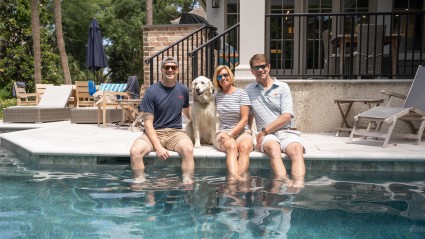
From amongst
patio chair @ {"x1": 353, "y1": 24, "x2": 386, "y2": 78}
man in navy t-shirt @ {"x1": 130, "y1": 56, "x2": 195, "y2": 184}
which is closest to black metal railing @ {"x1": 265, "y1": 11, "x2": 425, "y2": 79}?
patio chair @ {"x1": 353, "y1": 24, "x2": 386, "y2": 78}

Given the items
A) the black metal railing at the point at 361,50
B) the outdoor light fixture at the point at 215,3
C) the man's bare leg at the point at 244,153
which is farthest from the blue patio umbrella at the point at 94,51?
the man's bare leg at the point at 244,153

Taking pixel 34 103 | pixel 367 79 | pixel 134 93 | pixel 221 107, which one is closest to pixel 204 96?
pixel 221 107

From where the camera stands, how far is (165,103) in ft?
15.7

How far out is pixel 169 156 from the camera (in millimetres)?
4770

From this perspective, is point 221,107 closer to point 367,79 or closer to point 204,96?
point 204,96

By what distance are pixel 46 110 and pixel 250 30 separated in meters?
5.68

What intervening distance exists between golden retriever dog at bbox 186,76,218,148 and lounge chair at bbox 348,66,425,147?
6.54 feet

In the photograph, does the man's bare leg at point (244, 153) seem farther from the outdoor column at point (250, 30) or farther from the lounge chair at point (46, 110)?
the lounge chair at point (46, 110)

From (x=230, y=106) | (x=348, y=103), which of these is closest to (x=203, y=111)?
(x=230, y=106)

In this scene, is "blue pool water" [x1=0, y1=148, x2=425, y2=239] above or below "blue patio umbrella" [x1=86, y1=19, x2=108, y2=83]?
below

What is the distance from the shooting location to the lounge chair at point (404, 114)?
5457mm

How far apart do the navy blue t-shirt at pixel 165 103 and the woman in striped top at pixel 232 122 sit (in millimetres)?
431

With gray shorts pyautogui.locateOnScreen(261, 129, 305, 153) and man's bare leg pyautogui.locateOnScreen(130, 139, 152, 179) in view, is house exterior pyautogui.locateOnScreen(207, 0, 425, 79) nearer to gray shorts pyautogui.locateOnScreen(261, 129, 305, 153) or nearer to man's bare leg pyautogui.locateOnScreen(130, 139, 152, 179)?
gray shorts pyautogui.locateOnScreen(261, 129, 305, 153)

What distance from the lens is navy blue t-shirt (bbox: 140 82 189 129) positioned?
4707 millimetres
